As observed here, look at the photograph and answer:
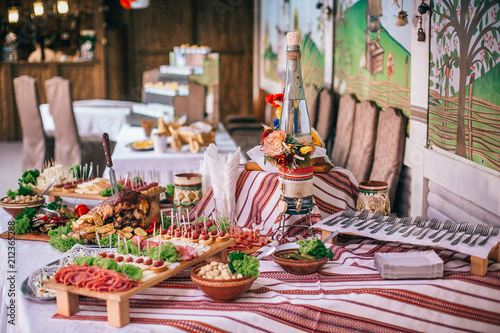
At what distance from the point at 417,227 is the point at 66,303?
4.33 feet

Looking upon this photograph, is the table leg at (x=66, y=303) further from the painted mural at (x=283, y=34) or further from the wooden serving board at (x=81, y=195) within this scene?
the painted mural at (x=283, y=34)

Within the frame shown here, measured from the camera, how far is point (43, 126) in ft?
22.2

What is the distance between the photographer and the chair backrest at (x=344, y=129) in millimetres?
4617

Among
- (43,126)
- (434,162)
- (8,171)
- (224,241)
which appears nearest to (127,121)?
(43,126)

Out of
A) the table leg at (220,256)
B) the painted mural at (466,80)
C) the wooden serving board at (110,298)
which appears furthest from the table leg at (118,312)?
the painted mural at (466,80)

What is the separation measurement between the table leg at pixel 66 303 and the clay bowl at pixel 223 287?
0.37 metres

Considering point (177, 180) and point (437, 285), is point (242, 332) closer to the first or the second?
point (437, 285)

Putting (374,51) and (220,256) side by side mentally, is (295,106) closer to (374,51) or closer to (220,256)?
(220,256)

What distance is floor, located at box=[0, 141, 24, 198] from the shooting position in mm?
7067

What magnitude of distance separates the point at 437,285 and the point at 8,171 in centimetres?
722

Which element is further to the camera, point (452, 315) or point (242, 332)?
point (452, 315)

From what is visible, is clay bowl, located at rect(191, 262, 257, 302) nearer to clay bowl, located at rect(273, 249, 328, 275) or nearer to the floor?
clay bowl, located at rect(273, 249, 328, 275)

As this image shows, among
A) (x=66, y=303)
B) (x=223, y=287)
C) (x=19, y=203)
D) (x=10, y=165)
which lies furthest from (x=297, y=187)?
(x=10, y=165)

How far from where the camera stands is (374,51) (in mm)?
4246
